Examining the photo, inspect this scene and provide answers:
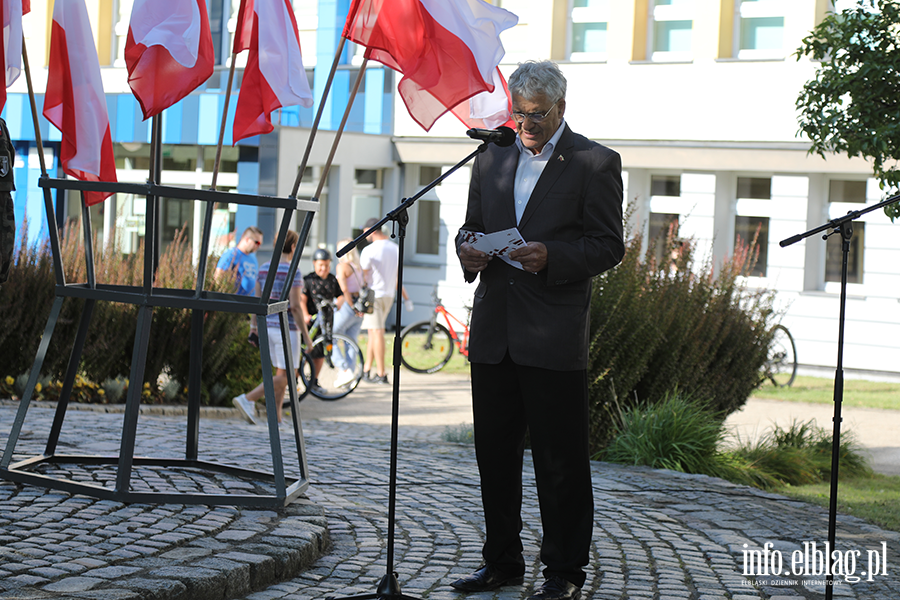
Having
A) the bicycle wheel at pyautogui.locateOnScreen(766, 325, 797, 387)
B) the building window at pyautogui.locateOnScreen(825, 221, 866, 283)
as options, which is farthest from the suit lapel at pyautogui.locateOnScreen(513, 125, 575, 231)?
the building window at pyautogui.locateOnScreen(825, 221, 866, 283)

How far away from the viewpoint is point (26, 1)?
5.44 meters

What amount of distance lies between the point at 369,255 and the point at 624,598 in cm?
1113

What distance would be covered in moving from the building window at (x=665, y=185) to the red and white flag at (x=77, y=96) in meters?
15.8

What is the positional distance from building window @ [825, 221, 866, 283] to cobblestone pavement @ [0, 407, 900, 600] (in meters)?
12.5

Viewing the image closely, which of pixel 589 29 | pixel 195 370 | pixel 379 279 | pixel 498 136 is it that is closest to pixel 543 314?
pixel 498 136

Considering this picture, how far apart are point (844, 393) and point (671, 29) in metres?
8.62

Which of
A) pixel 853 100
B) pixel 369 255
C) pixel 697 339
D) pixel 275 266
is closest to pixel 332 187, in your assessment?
pixel 369 255

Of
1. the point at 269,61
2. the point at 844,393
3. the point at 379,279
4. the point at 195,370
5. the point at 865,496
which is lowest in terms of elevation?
the point at 865,496

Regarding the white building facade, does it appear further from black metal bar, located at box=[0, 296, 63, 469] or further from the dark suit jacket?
the dark suit jacket

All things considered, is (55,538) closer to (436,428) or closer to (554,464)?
(554,464)

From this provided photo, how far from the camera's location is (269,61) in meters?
5.11

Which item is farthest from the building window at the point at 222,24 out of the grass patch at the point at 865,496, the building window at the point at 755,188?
the grass patch at the point at 865,496

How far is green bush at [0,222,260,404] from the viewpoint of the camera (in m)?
10.5

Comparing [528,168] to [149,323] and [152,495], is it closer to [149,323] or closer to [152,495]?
[149,323]
